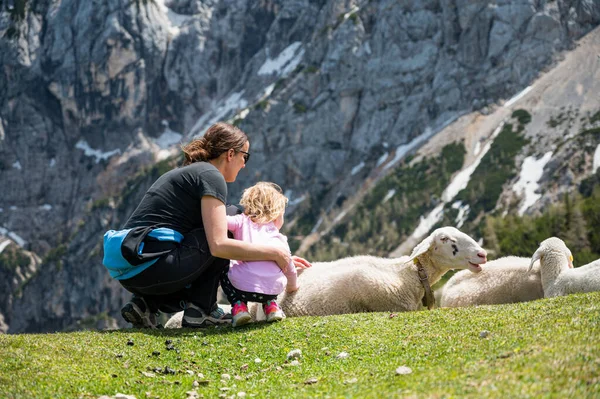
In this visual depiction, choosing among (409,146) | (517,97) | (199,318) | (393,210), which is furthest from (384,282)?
(409,146)

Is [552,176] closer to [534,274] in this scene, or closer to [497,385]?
[534,274]

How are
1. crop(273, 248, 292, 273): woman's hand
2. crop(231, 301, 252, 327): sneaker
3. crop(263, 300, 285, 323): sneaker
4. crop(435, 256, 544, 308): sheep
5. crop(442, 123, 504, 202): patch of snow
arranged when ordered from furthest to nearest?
crop(442, 123, 504, 202): patch of snow → crop(435, 256, 544, 308): sheep → crop(263, 300, 285, 323): sneaker → crop(273, 248, 292, 273): woman's hand → crop(231, 301, 252, 327): sneaker

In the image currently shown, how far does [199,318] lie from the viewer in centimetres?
1212

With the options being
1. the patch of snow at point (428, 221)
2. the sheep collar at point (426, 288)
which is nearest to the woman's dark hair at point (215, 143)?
the sheep collar at point (426, 288)

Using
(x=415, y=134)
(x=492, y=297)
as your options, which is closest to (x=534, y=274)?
(x=492, y=297)

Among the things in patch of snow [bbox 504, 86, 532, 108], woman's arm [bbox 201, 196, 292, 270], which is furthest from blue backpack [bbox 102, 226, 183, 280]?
patch of snow [bbox 504, 86, 532, 108]

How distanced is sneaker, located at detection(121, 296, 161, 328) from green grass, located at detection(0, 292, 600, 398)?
52 cm

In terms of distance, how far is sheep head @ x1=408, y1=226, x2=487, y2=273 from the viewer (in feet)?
50.8

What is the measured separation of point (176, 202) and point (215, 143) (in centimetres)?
136

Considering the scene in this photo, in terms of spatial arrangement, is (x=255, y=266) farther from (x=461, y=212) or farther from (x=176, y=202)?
(x=461, y=212)

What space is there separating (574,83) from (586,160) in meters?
36.7

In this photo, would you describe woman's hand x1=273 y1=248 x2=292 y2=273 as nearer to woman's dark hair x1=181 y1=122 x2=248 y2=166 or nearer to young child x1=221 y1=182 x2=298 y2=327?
young child x1=221 y1=182 x2=298 y2=327

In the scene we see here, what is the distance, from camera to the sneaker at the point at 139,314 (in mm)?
12344

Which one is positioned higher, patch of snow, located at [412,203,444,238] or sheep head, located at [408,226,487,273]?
sheep head, located at [408,226,487,273]
